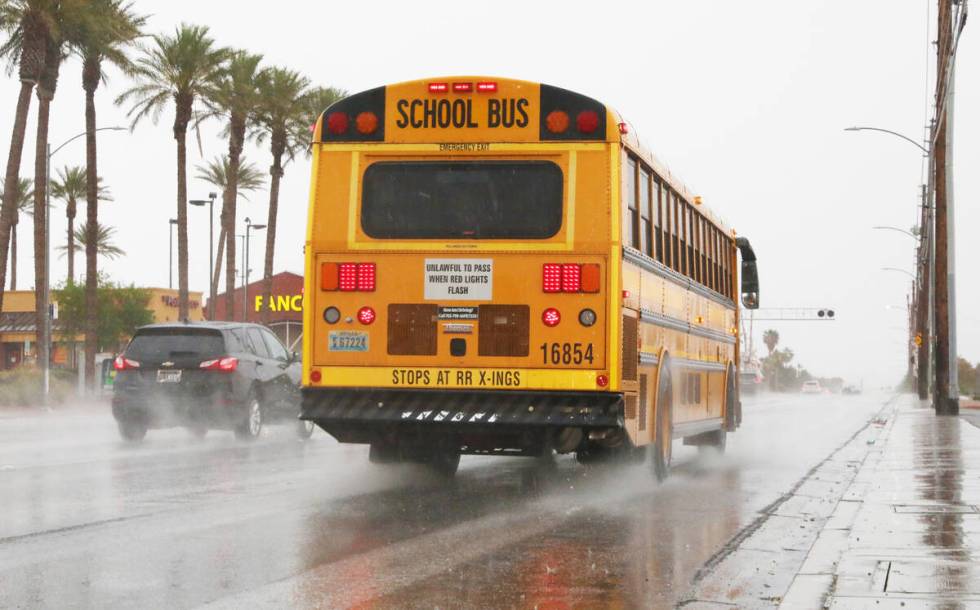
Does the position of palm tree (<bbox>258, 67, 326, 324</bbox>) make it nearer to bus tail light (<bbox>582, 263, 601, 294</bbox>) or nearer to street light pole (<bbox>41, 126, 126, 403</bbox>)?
street light pole (<bbox>41, 126, 126, 403</bbox>)

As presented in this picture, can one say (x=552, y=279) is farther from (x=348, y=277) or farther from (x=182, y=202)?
(x=182, y=202)

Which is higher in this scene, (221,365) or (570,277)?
(570,277)

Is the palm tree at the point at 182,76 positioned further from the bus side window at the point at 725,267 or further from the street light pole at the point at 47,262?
the bus side window at the point at 725,267

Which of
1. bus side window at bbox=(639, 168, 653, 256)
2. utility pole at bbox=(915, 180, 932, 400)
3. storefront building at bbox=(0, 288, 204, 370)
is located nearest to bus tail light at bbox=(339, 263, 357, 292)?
bus side window at bbox=(639, 168, 653, 256)

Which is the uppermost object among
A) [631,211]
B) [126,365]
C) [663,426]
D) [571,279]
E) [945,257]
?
[945,257]

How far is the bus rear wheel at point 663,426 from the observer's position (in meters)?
14.8

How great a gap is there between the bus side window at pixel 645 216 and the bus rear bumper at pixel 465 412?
192 cm

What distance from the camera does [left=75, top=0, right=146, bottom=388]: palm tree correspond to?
45000 millimetres

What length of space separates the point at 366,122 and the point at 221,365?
28.1ft

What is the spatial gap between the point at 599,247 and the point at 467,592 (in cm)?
520

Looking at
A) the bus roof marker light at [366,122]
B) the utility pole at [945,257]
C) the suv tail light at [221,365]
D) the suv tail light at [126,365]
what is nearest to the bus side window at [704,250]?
the bus roof marker light at [366,122]

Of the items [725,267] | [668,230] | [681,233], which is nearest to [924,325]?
[725,267]

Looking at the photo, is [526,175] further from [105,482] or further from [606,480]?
[105,482]

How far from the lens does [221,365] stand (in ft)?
68.5
